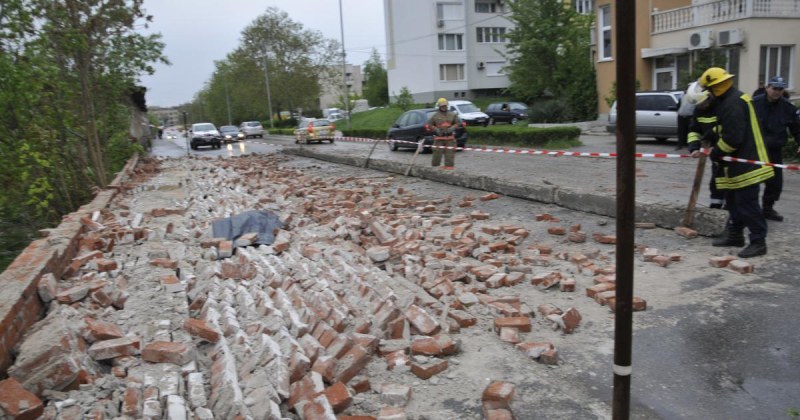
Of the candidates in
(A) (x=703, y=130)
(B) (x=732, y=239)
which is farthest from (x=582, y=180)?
(B) (x=732, y=239)

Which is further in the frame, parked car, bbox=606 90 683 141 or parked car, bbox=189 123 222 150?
parked car, bbox=189 123 222 150

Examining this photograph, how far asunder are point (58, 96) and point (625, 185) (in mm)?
12074

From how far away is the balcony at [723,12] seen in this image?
847 inches

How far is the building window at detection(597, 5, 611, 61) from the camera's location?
26.4 metres

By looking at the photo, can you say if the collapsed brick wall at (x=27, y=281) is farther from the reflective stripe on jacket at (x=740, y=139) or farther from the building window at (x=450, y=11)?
the building window at (x=450, y=11)

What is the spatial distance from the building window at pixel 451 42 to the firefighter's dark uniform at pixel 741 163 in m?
52.8

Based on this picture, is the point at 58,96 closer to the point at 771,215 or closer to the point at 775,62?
the point at 771,215

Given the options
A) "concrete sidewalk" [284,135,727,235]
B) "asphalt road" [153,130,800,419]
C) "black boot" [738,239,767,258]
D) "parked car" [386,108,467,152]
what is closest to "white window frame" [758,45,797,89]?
"concrete sidewalk" [284,135,727,235]

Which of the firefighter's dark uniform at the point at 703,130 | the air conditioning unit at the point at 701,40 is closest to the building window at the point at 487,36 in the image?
the air conditioning unit at the point at 701,40

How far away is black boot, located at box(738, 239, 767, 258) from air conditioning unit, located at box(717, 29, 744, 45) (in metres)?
19.3

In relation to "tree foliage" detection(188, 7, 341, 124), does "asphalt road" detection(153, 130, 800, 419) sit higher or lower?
lower

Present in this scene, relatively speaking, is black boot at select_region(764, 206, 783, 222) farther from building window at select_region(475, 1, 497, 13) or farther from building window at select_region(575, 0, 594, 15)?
building window at select_region(475, 1, 497, 13)

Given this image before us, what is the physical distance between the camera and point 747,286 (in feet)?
15.9

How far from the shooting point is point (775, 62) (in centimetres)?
2222
